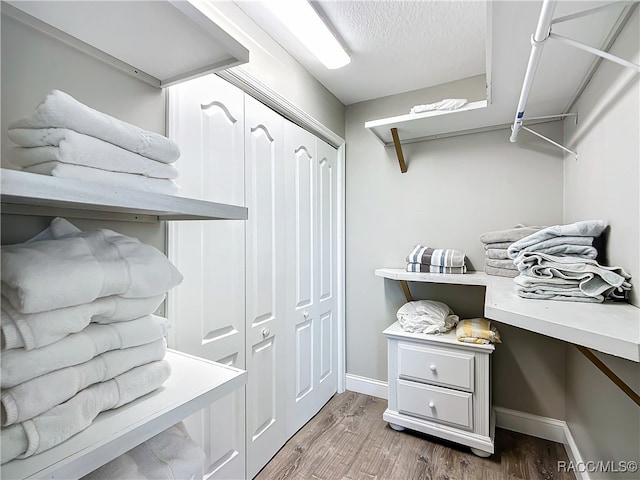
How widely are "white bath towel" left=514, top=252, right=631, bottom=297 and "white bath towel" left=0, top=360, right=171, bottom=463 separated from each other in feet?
4.03

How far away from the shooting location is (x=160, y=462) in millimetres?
647

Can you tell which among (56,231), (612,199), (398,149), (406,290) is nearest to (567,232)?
(612,199)

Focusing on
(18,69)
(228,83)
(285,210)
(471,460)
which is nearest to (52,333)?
(18,69)

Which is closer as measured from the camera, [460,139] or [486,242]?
[486,242]

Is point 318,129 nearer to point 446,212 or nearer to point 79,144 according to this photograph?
point 446,212

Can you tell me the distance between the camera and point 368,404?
2.20 m

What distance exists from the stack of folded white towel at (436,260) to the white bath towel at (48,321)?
174cm

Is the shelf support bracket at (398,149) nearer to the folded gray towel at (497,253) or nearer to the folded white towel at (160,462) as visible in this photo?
the folded gray towel at (497,253)

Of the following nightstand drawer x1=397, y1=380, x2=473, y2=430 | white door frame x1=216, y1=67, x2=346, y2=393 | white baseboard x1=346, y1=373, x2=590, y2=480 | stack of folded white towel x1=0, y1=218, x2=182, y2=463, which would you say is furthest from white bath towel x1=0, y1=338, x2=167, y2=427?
white baseboard x1=346, y1=373, x2=590, y2=480

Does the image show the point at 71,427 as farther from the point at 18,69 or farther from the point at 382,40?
the point at 382,40

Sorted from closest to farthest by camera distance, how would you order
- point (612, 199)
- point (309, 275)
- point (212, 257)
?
point (612, 199) < point (212, 257) < point (309, 275)

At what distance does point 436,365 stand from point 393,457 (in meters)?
0.55

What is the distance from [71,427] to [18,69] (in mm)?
831

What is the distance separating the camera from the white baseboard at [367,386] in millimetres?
2285
